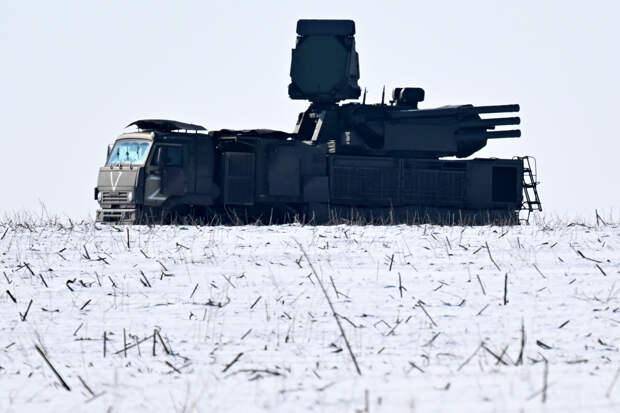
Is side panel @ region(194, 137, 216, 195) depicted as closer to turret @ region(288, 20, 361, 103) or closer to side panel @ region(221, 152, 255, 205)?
side panel @ region(221, 152, 255, 205)

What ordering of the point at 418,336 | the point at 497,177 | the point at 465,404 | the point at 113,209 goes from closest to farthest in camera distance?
1. the point at 465,404
2. the point at 418,336
3. the point at 113,209
4. the point at 497,177

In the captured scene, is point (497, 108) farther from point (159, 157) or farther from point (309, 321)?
point (309, 321)

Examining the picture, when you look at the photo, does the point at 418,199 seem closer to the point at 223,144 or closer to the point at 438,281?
the point at 223,144

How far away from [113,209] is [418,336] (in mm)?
14642

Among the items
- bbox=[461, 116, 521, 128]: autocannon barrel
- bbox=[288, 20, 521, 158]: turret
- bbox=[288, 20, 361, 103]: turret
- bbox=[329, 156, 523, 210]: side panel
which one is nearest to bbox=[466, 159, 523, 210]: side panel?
bbox=[329, 156, 523, 210]: side panel

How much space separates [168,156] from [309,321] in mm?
13478

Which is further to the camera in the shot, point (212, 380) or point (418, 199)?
point (418, 199)

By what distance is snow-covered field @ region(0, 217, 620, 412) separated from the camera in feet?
21.0

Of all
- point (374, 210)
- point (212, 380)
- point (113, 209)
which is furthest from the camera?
point (374, 210)

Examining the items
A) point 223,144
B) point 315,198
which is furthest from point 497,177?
point 223,144

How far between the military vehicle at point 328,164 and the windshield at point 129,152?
27mm

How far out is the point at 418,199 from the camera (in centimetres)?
2455

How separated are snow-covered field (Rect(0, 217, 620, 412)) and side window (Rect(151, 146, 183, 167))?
671cm

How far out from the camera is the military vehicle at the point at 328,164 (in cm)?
2219
